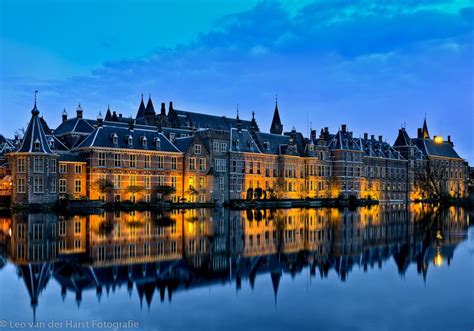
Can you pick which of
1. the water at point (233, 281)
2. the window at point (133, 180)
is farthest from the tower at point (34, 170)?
the water at point (233, 281)

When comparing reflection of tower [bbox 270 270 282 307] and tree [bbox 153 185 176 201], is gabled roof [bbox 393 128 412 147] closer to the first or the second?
tree [bbox 153 185 176 201]

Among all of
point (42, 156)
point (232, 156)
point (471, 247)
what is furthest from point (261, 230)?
point (232, 156)

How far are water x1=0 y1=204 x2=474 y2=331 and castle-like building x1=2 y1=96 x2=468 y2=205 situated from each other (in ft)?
98.0

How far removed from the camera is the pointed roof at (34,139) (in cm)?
5912

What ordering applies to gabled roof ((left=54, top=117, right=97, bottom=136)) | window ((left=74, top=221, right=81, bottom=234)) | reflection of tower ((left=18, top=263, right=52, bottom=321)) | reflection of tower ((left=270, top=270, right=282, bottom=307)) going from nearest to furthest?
reflection of tower ((left=18, top=263, right=52, bottom=321)) → reflection of tower ((left=270, top=270, right=282, bottom=307)) → window ((left=74, top=221, right=81, bottom=234)) → gabled roof ((left=54, top=117, right=97, bottom=136))

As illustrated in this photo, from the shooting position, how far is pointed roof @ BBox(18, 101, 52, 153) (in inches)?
2328

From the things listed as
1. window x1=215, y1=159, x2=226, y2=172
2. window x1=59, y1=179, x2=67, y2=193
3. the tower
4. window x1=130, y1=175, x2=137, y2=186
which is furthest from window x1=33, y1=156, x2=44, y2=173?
window x1=215, y1=159, x2=226, y2=172

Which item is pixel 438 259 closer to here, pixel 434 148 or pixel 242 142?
pixel 242 142

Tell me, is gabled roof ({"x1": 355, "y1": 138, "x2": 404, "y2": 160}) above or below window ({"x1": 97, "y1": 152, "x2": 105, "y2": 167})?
above

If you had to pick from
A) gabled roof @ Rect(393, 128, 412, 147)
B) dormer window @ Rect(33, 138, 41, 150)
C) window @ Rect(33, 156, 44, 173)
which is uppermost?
gabled roof @ Rect(393, 128, 412, 147)

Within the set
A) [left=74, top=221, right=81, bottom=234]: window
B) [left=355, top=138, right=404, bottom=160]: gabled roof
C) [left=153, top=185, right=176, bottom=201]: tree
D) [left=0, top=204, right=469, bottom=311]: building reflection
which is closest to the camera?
[left=0, top=204, right=469, bottom=311]: building reflection

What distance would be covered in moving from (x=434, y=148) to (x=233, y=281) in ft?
375

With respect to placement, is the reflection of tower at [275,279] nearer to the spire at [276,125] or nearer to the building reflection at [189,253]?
the building reflection at [189,253]

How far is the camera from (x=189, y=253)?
80.0 feet
